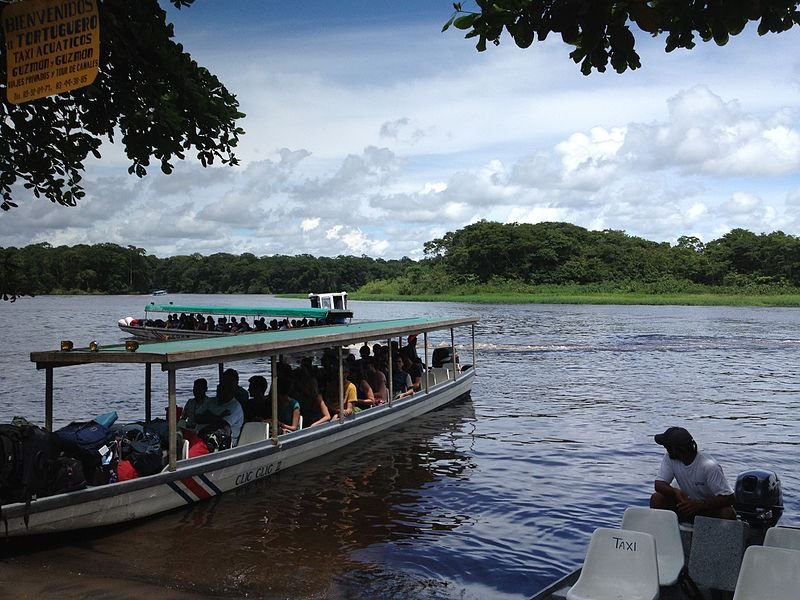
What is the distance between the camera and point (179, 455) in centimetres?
1091

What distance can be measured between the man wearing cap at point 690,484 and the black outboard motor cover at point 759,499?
0.70ft

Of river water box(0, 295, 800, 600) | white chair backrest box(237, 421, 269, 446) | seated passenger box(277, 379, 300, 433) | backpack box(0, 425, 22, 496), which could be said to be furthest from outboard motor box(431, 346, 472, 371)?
backpack box(0, 425, 22, 496)

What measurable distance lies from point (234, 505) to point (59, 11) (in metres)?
8.46

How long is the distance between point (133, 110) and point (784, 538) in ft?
21.5

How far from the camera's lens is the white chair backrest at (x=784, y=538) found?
6.41 metres

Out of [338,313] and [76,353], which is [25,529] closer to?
[76,353]

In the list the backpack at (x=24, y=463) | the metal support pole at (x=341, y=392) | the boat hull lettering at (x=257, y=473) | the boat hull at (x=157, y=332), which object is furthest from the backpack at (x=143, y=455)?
the boat hull at (x=157, y=332)

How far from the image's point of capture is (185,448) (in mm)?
10891

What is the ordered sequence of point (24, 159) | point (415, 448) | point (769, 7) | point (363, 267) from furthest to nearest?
point (363, 267)
point (415, 448)
point (24, 159)
point (769, 7)

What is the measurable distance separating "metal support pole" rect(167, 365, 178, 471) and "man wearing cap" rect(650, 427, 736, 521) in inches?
223

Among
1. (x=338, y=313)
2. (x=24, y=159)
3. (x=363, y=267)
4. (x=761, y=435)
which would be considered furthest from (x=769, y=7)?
(x=363, y=267)

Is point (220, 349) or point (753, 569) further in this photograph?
point (220, 349)

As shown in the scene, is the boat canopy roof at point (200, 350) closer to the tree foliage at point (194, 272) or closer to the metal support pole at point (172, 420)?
the metal support pole at point (172, 420)

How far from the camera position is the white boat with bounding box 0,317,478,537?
8925mm
